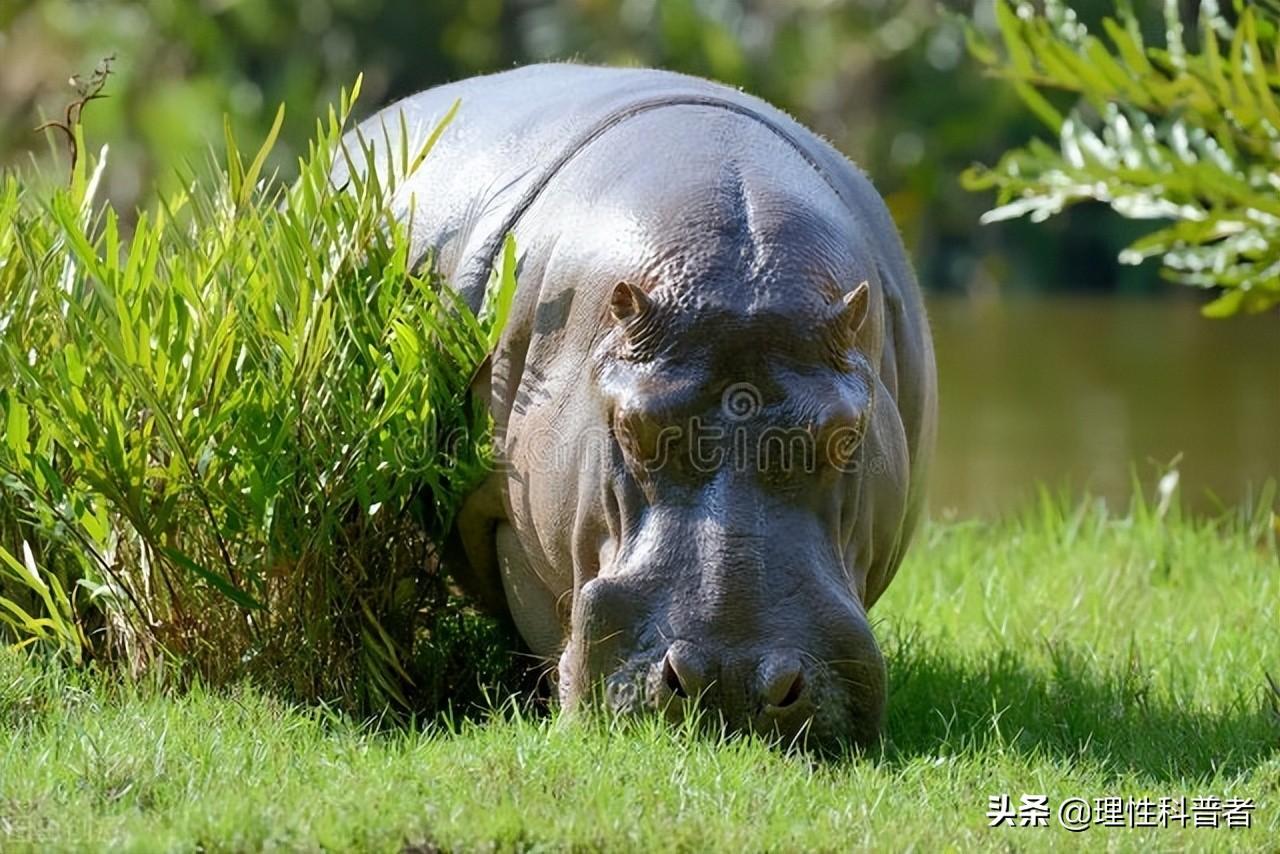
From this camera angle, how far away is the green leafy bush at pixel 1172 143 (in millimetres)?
6758

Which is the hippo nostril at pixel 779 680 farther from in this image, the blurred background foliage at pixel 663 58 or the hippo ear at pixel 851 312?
the blurred background foliage at pixel 663 58

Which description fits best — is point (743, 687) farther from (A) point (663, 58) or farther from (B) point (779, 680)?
(A) point (663, 58)

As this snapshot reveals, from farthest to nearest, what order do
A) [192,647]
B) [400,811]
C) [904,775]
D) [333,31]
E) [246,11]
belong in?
[333,31]
[246,11]
[192,647]
[904,775]
[400,811]

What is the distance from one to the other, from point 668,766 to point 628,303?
1013 mm

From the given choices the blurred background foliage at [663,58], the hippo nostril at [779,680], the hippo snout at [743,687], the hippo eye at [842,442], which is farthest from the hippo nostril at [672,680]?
the blurred background foliage at [663,58]

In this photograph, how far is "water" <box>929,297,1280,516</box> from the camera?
12.1 m

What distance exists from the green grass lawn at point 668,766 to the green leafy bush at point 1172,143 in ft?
5.20

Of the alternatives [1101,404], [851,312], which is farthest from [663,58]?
[851,312]

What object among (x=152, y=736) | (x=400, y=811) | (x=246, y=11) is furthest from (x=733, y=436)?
(x=246, y=11)

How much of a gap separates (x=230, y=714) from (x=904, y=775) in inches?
60.8

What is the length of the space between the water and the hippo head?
11.5ft

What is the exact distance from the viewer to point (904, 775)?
4375mm

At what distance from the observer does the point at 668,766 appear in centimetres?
414

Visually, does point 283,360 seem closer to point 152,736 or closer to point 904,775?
point 152,736
